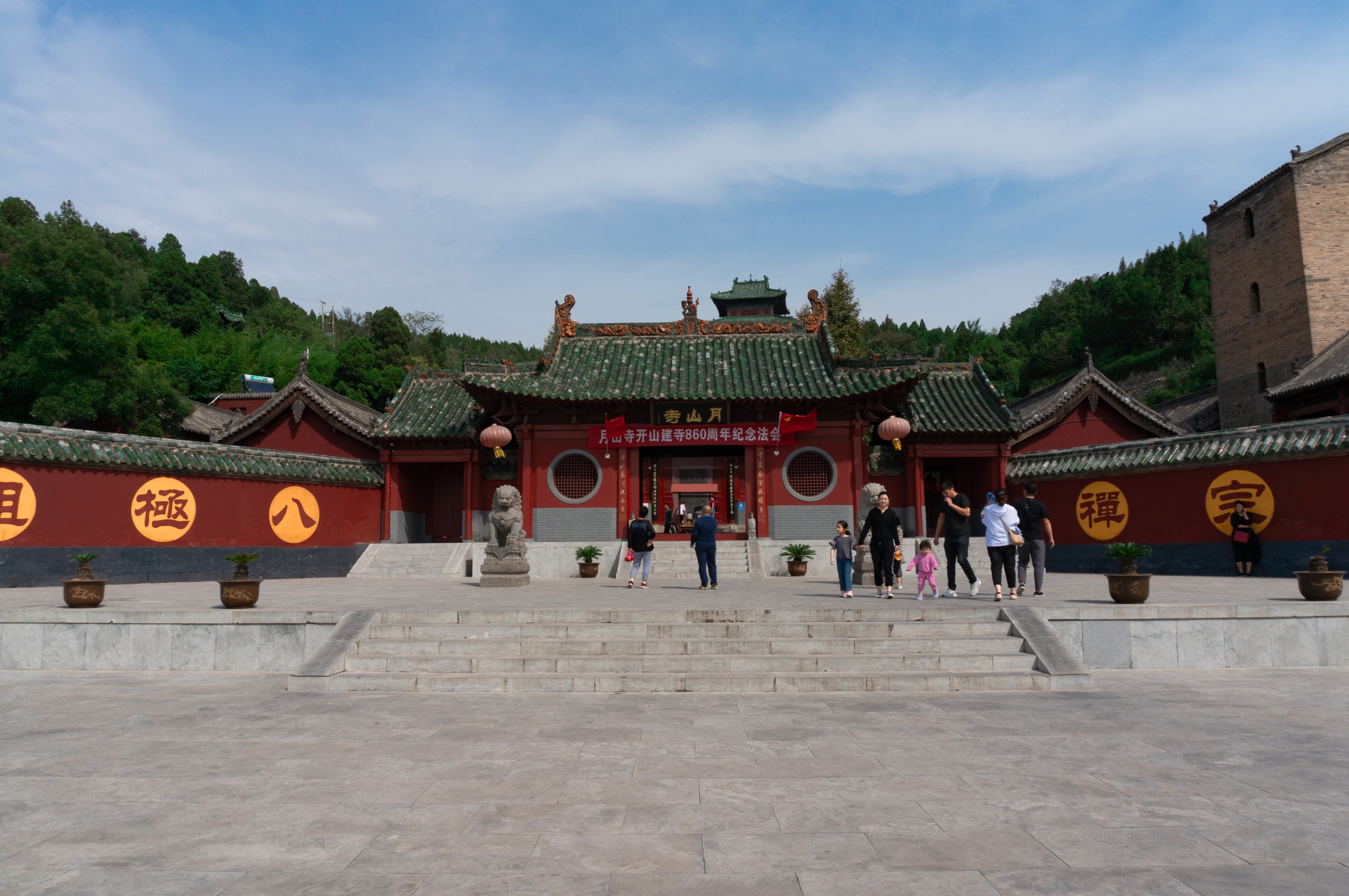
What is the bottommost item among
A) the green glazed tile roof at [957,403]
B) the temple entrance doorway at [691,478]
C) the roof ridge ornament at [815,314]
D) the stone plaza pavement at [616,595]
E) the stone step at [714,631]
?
the stone step at [714,631]

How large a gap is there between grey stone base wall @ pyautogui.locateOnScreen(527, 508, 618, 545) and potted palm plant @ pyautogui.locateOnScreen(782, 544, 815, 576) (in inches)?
200

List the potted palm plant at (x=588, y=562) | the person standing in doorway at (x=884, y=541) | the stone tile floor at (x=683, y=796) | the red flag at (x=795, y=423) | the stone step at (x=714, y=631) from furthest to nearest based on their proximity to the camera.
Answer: the red flag at (x=795, y=423) → the potted palm plant at (x=588, y=562) → the person standing in doorway at (x=884, y=541) → the stone step at (x=714, y=631) → the stone tile floor at (x=683, y=796)

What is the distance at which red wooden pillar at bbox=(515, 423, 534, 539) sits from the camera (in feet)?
63.3

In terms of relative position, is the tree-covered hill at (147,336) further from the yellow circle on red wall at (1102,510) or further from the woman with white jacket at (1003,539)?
the woman with white jacket at (1003,539)

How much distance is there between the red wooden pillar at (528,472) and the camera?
63.3 feet

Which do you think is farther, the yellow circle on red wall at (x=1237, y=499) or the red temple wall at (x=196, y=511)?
the yellow circle on red wall at (x=1237, y=499)

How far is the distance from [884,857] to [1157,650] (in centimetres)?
632

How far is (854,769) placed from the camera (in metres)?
4.61

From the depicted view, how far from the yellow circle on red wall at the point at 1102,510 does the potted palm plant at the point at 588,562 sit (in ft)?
37.8

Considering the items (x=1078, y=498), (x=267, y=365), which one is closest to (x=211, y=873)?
(x=1078, y=498)

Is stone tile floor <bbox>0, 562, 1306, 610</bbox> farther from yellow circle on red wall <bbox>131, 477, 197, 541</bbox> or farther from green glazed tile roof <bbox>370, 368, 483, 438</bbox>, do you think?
green glazed tile roof <bbox>370, 368, 483, 438</bbox>

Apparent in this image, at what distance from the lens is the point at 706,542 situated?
40.7 feet

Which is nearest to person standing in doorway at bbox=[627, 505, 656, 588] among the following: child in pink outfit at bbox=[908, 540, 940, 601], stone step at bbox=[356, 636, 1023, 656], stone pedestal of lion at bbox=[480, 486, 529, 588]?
stone pedestal of lion at bbox=[480, 486, 529, 588]

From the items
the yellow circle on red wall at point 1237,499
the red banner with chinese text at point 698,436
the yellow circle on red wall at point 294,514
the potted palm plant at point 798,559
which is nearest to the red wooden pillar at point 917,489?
the red banner with chinese text at point 698,436
